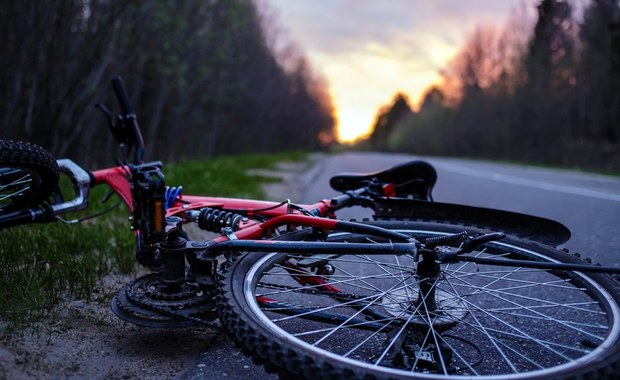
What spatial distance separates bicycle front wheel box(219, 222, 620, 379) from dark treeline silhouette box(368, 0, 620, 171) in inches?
341

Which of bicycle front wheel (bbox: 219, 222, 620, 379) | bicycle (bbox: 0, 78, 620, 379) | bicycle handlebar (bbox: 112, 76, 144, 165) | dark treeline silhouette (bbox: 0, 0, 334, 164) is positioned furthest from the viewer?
dark treeline silhouette (bbox: 0, 0, 334, 164)

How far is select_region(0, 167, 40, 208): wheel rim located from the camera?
8.35 feet

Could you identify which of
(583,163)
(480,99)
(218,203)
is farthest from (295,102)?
(218,203)

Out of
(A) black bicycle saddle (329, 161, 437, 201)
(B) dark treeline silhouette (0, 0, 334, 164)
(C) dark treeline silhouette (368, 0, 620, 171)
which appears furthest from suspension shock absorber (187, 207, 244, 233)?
(C) dark treeline silhouette (368, 0, 620, 171)

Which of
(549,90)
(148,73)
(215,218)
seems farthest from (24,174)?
(549,90)

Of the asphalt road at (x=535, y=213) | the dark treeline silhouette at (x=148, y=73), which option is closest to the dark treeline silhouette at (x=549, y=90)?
the asphalt road at (x=535, y=213)

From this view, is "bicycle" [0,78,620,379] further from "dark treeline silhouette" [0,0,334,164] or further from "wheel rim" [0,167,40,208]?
"dark treeline silhouette" [0,0,334,164]

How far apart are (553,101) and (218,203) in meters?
35.6

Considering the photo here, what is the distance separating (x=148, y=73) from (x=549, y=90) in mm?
25767

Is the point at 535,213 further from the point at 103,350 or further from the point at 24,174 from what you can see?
the point at 24,174

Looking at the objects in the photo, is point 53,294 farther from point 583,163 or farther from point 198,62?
point 583,163

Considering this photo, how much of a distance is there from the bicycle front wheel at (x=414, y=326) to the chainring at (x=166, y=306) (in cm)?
24

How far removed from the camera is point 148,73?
19.1 m

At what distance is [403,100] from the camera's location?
130000mm
